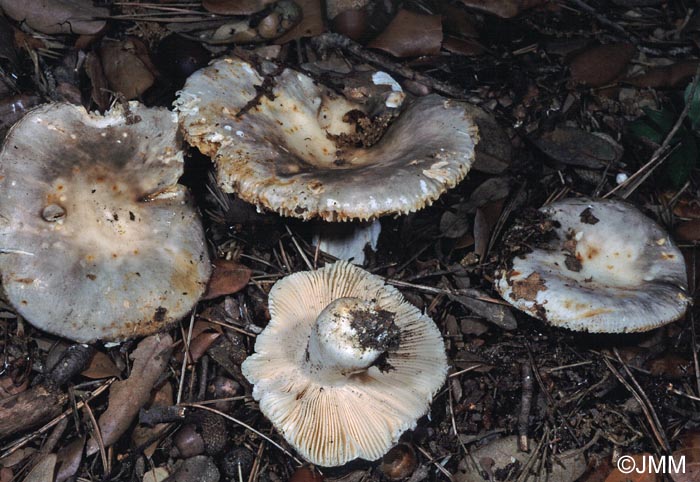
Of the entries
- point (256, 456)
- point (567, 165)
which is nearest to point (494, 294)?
point (567, 165)

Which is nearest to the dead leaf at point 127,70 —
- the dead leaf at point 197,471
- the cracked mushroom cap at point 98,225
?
the cracked mushroom cap at point 98,225

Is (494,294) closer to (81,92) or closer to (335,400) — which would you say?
(335,400)

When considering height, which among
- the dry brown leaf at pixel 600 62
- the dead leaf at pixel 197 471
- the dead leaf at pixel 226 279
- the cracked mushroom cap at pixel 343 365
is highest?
the dry brown leaf at pixel 600 62

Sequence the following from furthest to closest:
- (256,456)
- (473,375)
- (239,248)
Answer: (239,248) < (473,375) < (256,456)

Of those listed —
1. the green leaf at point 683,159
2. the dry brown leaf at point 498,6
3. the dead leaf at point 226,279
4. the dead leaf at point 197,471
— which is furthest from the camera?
the dry brown leaf at point 498,6

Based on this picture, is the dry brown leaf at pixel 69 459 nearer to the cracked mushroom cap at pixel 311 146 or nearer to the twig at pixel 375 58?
the cracked mushroom cap at pixel 311 146

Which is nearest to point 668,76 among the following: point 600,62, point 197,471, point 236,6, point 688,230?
point 600,62

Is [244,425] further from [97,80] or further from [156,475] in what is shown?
[97,80]
